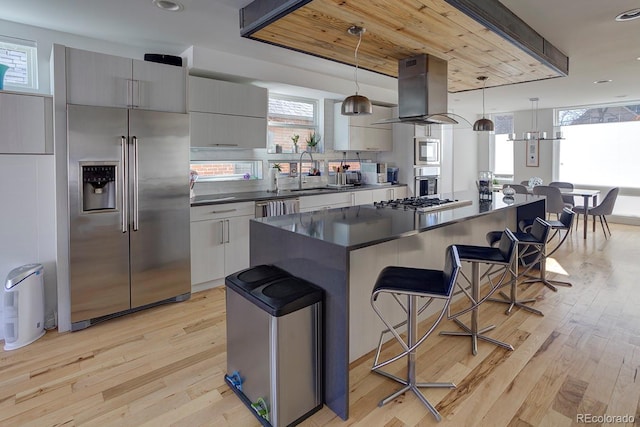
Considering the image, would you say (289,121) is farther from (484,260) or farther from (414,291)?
(414,291)

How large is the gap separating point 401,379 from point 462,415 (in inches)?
15.6

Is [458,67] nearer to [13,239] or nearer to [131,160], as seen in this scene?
[131,160]


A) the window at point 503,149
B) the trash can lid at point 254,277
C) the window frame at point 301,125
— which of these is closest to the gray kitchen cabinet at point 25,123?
the trash can lid at point 254,277

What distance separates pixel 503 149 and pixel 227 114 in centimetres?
766

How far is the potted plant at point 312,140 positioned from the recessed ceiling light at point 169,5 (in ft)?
9.12

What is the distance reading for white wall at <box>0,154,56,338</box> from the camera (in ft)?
9.11

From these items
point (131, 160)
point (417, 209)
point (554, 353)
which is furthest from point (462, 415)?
point (131, 160)

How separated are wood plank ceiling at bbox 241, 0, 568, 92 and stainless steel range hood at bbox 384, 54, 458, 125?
0.10m

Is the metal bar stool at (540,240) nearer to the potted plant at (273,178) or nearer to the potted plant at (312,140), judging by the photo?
the potted plant at (273,178)

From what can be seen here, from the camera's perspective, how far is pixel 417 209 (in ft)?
9.57

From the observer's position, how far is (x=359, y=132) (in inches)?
221

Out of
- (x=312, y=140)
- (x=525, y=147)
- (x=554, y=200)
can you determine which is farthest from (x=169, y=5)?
(x=525, y=147)

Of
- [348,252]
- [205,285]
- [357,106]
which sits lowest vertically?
[205,285]

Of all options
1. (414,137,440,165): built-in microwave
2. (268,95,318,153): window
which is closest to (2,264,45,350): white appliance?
(268,95,318,153): window
